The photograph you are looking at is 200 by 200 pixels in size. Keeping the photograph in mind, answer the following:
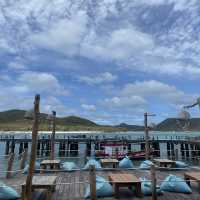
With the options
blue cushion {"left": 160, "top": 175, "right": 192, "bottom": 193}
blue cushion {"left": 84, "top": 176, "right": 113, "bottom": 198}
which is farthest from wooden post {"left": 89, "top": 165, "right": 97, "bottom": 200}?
blue cushion {"left": 160, "top": 175, "right": 192, "bottom": 193}

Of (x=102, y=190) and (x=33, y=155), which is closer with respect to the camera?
(x=33, y=155)

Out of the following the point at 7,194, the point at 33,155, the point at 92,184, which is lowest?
the point at 7,194

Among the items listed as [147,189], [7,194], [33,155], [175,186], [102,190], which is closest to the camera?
[33,155]

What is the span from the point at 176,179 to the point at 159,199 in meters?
1.55

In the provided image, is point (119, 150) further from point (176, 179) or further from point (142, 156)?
point (176, 179)

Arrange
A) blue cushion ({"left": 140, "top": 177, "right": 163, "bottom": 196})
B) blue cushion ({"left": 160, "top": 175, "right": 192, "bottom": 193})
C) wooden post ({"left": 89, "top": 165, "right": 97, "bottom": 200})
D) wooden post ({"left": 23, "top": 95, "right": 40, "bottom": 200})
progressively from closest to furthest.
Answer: wooden post ({"left": 23, "top": 95, "right": 40, "bottom": 200}), wooden post ({"left": 89, "top": 165, "right": 97, "bottom": 200}), blue cushion ({"left": 140, "top": 177, "right": 163, "bottom": 196}), blue cushion ({"left": 160, "top": 175, "right": 192, "bottom": 193})

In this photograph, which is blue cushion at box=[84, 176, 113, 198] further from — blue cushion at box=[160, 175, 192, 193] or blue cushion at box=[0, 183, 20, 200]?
blue cushion at box=[0, 183, 20, 200]

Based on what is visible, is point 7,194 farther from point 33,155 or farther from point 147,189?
point 147,189

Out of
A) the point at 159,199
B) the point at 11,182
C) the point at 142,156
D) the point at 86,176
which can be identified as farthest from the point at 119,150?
the point at 159,199

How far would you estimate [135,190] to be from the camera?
394 inches

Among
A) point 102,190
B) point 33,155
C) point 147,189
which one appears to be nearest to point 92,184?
point 102,190

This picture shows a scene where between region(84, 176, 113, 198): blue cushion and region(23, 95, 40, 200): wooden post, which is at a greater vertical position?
region(23, 95, 40, 200): wooden post

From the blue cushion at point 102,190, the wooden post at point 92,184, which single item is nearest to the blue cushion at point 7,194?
the blue cushion at point 102,190

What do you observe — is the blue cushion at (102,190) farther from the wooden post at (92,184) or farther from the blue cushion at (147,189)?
the blue cushion at (147,189)
